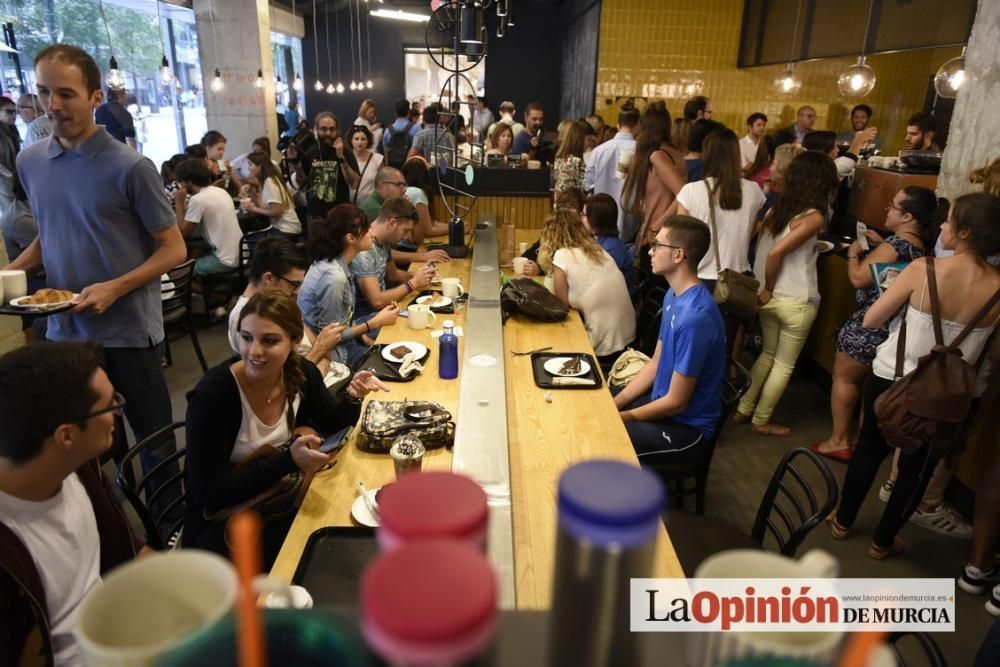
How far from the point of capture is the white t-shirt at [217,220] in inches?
202

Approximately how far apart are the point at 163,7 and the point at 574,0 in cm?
681

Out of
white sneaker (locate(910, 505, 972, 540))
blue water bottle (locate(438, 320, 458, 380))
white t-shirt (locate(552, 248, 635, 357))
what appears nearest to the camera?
blue water bottle (locate(438, 320, 458, 380))

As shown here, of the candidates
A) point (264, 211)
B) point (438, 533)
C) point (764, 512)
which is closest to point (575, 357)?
point (764, 512)

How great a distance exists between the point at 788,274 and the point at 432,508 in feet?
12.9

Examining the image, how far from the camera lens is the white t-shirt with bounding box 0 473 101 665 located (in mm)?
1356

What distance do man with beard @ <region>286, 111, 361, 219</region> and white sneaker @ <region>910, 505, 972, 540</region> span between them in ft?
16.3

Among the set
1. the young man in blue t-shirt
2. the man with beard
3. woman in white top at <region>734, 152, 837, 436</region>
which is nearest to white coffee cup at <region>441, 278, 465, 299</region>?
the young man in blue t-shirt

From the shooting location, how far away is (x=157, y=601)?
0.47 metres

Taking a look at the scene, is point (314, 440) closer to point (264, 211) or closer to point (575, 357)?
point (575, 357)

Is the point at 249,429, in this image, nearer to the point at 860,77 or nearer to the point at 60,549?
the point at 60,549

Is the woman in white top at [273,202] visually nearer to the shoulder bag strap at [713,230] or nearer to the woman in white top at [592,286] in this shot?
Result: the woman in white top at [592,286]

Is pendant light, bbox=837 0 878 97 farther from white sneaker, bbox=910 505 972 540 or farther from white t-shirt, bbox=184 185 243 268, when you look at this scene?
white t-shirt, bbox=184 185 243 268

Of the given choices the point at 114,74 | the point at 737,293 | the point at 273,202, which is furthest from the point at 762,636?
the point at 114,74

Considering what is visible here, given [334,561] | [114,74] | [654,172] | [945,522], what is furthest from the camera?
[114,74]
